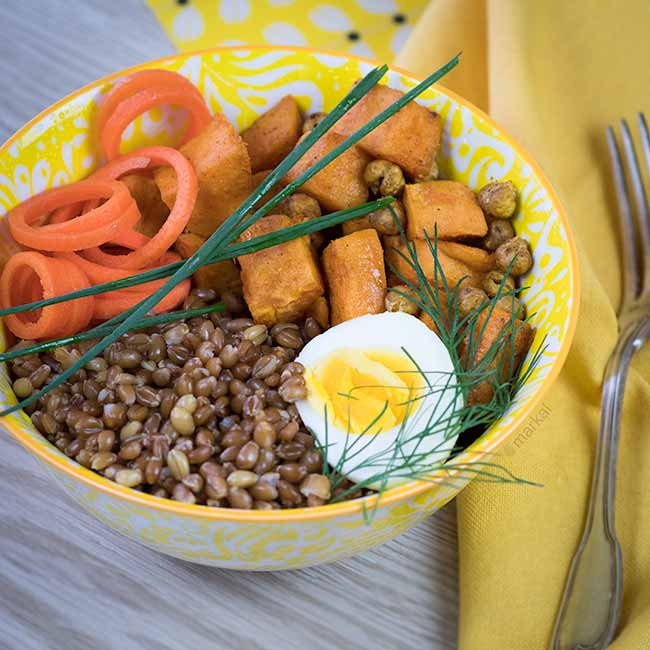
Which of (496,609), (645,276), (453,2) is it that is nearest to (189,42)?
(453,2)

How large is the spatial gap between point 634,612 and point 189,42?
2007mm

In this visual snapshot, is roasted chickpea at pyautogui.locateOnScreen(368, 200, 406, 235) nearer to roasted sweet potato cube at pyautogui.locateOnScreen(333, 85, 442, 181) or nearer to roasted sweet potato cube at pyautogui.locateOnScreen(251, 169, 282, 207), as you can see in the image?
roasted sweet potato cube at pyautogui.locateOnScreen(333, 85, 442, 181)

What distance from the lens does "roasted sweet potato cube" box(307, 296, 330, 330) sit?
1.88 m

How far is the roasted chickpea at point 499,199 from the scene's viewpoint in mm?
1900

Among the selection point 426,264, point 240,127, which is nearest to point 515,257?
point 426,264

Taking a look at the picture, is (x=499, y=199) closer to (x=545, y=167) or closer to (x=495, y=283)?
(x=495, y=283)

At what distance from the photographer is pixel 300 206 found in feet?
6.32

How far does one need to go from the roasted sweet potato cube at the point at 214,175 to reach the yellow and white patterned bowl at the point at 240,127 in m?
0.21

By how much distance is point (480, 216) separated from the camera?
76.0 inches

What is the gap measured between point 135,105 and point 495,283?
89 cm

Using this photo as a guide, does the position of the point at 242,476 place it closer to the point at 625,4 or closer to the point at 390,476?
the point at 390,476

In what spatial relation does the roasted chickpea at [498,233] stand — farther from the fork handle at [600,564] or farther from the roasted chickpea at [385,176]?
the fork handle at [600,564]

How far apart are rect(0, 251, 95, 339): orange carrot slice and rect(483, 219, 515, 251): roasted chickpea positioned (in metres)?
0.87

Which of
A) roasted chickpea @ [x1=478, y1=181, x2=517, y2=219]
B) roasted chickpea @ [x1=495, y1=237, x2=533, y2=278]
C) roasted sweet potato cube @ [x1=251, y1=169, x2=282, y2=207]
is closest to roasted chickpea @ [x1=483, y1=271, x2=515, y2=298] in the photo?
roasted chickpea @ [x1=495, y1=237, x2=533, y2=278]
